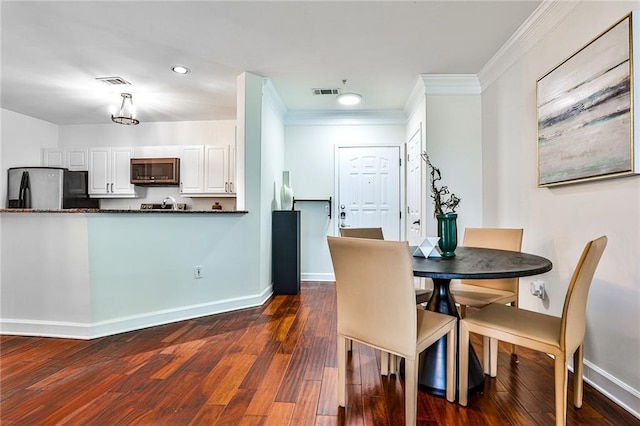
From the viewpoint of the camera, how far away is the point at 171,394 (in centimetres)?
168

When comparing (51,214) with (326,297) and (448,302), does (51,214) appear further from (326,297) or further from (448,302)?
(448,302)

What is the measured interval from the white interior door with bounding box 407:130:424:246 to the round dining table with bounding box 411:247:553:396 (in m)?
1.55

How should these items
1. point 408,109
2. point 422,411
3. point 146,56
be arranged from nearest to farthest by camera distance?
point 422,411 < point 146,56 < point 408,109

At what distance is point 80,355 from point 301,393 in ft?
5.44

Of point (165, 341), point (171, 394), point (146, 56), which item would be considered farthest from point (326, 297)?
point (146, 56)

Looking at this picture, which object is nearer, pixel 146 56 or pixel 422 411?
pixel 422 411

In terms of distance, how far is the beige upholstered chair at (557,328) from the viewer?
4.10 feet

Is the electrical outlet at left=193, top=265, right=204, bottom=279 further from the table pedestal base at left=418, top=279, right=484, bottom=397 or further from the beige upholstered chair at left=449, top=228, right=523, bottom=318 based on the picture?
the beige upholstered chair at left=449, top=228, right=523, bottom=318

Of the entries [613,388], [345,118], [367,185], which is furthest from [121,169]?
[613,388]

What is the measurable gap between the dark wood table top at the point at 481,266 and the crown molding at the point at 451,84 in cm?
210

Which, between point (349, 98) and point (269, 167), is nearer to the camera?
point (269, 167)

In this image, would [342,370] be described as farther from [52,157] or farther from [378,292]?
[52,157]

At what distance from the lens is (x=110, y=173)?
459 cm

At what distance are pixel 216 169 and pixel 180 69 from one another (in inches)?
63.9
